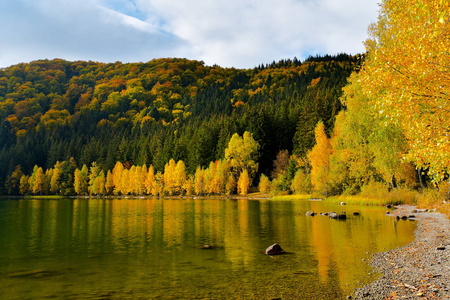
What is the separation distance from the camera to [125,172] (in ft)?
401

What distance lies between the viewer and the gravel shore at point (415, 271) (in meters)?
10.3

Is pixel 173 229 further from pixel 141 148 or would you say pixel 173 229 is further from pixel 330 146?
pixel 141 148

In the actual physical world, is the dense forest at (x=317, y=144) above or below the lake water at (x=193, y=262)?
above

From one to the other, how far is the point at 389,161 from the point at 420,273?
1140 inches

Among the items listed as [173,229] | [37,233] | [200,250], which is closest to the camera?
[200,250]

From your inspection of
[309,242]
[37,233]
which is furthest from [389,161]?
[37,233]

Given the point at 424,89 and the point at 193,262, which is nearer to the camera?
the point at 424,89

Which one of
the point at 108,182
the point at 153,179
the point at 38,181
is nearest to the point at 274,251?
the point at 153,179

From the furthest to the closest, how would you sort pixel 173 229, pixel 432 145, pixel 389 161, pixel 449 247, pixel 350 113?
pixel 350 113 < pixel 389 161 < pixel 173 229 < pixel 449 247 < pixel 432 145

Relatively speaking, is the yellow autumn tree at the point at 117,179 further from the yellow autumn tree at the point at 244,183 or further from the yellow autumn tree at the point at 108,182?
the yellow autumn tree at the point at 244,183

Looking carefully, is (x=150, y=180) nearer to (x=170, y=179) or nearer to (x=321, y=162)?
(x=170, y=179)

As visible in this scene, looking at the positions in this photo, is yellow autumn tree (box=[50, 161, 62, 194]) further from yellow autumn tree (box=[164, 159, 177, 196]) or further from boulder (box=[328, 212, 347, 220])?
boulder (box=[328, 212, 347, 220])

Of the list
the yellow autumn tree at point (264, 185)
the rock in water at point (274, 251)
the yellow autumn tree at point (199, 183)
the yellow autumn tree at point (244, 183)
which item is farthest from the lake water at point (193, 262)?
the yellow autumn tree at point (199, 183)

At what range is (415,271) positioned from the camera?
12.9m
